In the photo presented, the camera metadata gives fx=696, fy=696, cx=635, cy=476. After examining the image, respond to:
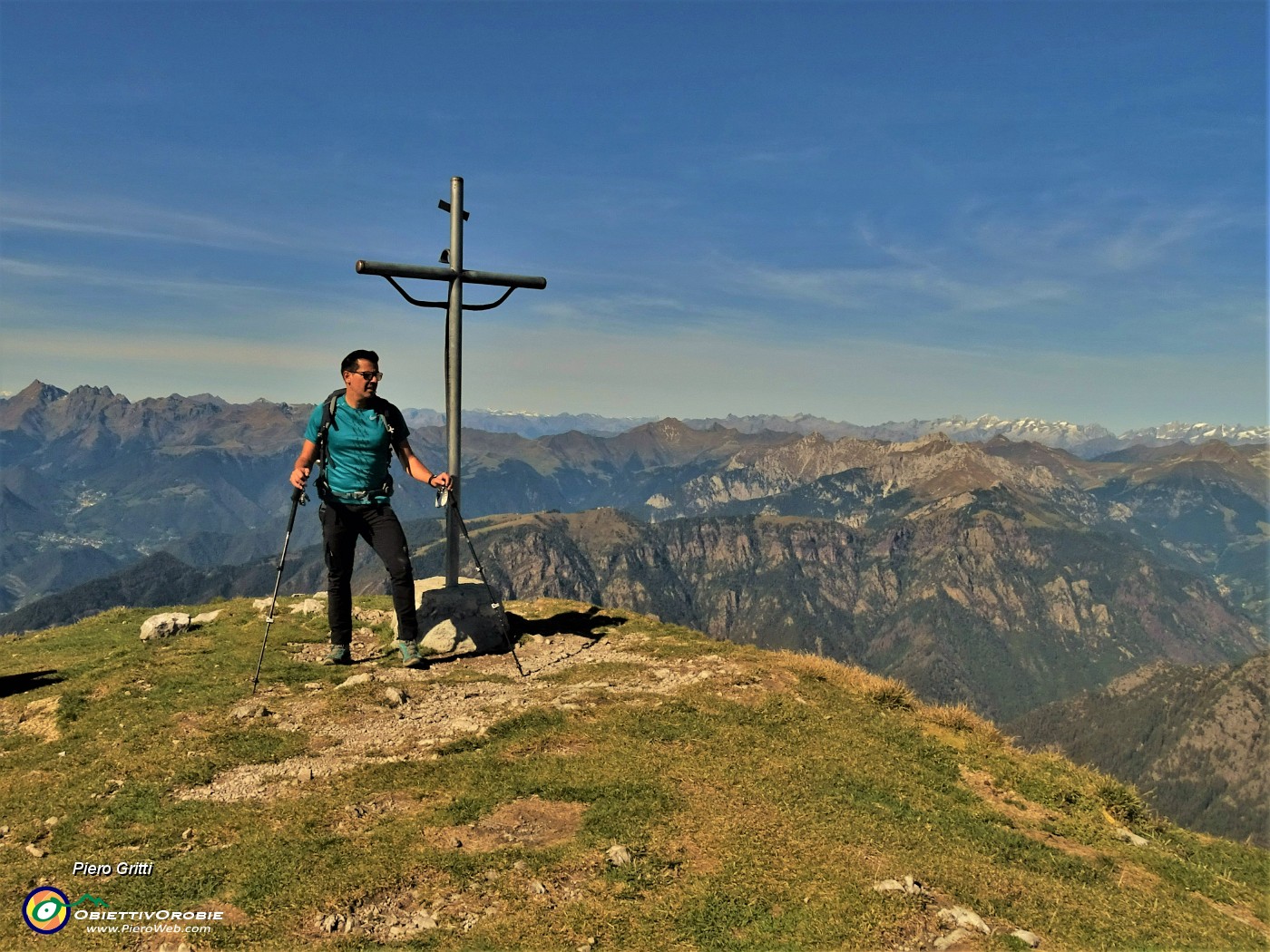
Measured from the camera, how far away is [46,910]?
6.77 meters

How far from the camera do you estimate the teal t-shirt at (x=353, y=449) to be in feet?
44.9

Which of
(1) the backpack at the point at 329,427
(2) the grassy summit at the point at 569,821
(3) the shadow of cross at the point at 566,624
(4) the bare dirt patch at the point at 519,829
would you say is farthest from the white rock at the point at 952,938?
(3) the shadow of cross at the point at 566,624

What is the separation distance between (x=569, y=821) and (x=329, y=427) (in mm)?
8898

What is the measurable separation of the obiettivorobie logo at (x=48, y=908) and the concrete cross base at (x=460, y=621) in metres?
9.45

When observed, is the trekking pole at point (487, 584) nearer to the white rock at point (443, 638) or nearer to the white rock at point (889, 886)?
the white rock at point (443, 638)

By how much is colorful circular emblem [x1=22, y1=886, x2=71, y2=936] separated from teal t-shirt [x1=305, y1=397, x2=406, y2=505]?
7.76 m

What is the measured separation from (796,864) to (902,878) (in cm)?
112

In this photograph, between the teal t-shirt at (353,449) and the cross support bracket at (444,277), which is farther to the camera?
the cross support bracket at (444,277)

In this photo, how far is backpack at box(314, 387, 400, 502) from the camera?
1365 centimetres

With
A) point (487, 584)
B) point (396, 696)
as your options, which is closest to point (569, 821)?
point (396, 696)

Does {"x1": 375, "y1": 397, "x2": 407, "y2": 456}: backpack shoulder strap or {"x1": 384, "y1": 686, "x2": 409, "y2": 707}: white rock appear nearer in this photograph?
{"x1": 384, "y1": 686, "x2": 409, "y2": 707}: white rock

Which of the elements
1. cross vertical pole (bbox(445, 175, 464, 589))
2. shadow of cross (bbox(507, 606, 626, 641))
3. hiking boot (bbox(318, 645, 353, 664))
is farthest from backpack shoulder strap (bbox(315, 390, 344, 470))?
shadow of cross (bbox(507, 606, 626, 641))

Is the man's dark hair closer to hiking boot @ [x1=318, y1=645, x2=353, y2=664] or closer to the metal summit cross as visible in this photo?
the metal summit cross

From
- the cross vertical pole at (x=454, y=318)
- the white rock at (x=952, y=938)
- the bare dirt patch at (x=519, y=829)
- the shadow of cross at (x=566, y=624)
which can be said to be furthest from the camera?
the shadow of cross at (x=566, y=624)
